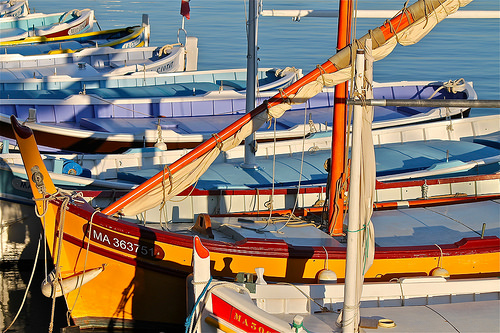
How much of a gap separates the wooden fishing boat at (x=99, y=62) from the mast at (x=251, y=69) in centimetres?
1041

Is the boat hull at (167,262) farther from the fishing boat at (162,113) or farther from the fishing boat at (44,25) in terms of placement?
the fishing boat at (44,25)

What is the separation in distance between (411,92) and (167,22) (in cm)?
3362

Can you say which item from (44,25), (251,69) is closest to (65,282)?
(251,69)

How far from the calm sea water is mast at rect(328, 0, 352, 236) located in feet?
71.7

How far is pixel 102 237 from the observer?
11508mm

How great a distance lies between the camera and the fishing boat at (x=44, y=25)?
35406 millimetres

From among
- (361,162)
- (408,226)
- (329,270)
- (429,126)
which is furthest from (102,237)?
(429,126)

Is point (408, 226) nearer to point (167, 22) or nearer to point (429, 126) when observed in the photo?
point (429, 126)

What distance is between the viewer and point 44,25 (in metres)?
39.7

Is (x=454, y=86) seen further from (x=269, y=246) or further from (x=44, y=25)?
(x=44, y=25)

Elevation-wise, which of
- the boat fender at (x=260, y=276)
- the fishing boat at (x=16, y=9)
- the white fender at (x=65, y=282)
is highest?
the fishing boat at (x=16, y=9)

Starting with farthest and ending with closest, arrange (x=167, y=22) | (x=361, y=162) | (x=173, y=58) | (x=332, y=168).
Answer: (x=167, y=22) < (x=173, y=58) < (x=332, y=168) < (x=361, y=162)

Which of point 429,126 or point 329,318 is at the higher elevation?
point 429,126

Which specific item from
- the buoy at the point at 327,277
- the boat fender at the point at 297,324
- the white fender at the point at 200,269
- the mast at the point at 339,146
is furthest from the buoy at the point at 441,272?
the white fender at the point at 200,269
